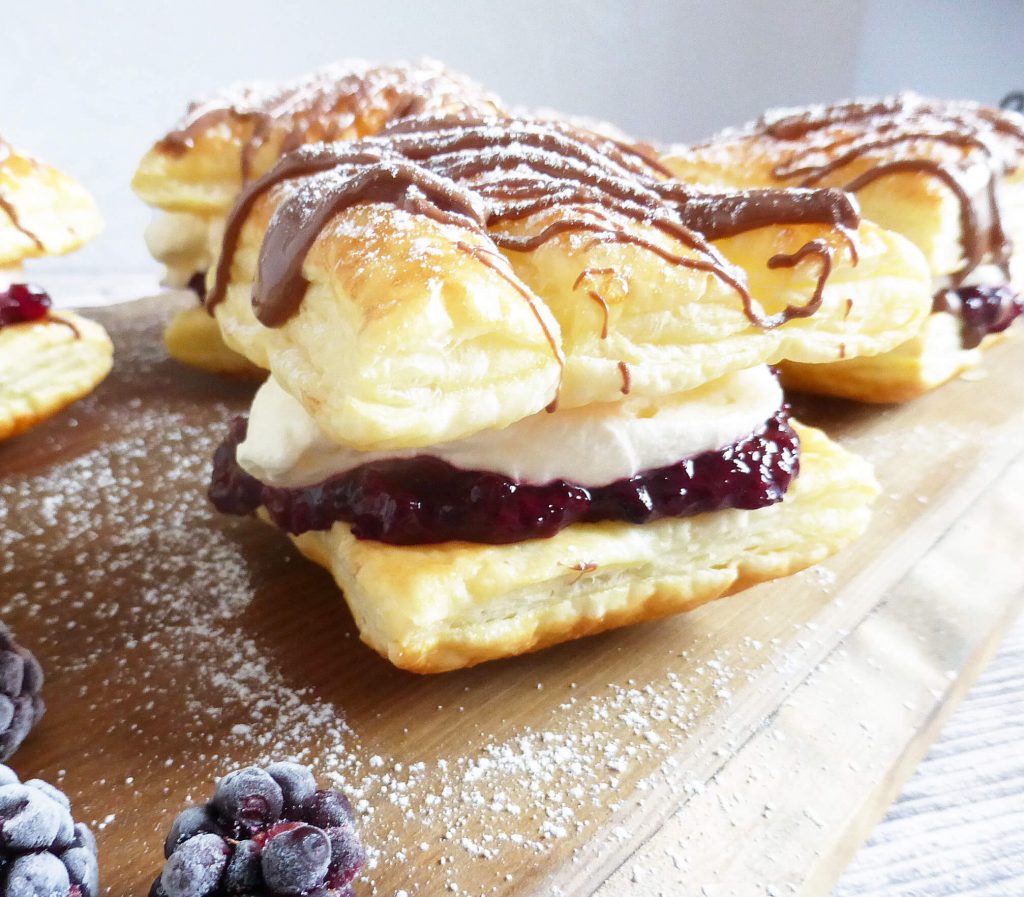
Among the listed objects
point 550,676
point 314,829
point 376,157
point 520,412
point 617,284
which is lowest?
point 550,676

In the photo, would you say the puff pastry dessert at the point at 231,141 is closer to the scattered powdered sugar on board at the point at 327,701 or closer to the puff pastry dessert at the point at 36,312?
the puff pastry dessert at the point at 36,312

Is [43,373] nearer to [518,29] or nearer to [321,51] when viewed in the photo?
[321,51]

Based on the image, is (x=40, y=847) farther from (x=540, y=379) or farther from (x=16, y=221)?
(x=16, y=221)

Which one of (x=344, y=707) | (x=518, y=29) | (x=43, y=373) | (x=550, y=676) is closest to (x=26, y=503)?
(x=43, y=373)

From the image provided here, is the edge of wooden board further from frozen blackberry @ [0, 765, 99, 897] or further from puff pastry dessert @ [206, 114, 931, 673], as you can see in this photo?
frozen blackberry @ [0, 765, 99, 897]

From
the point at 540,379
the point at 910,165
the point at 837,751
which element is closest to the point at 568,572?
the point at 540,379

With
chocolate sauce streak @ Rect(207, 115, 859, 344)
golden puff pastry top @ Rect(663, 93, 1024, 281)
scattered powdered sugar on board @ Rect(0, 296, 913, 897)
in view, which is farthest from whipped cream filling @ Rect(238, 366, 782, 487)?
golden puff pastry top @ Rect(663, 93, 1024, 281)

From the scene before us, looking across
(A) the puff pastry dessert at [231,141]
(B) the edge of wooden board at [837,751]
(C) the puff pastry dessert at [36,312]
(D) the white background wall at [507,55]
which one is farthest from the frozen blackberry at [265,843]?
(D) the white background wall at [507,55]
